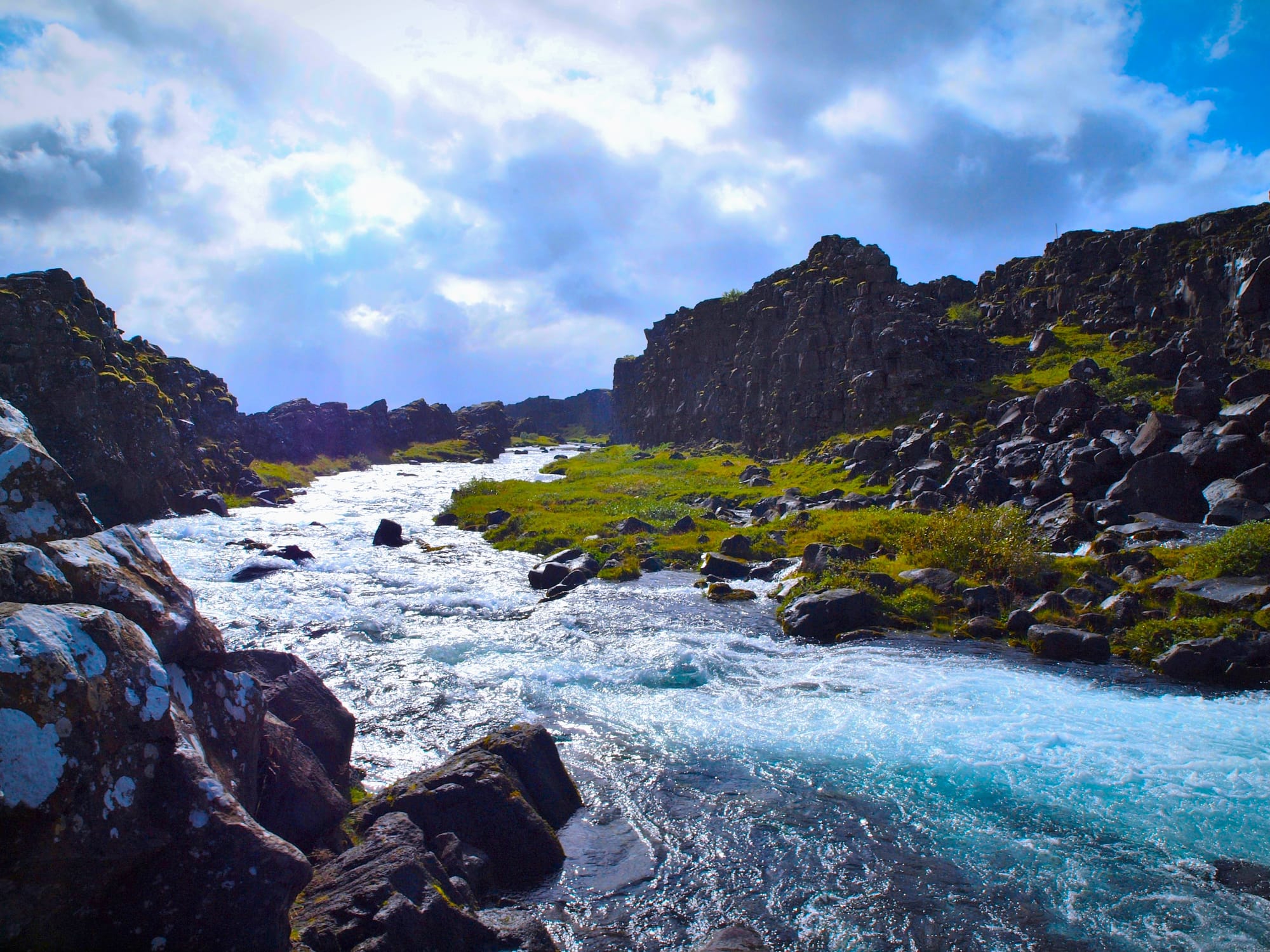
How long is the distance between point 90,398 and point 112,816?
55185 mm

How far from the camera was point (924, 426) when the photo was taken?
50562mm

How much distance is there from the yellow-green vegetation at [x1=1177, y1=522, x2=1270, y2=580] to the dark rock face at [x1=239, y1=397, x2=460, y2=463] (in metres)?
105

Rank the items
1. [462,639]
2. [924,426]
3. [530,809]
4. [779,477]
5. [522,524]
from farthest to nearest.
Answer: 1. [779,477]
2. [924,426]
3. [522,524]
4. [462,639]
5. [530,809]

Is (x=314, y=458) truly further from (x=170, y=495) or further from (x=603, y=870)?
(x=603, y=870)

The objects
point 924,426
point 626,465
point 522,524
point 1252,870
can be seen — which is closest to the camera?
point 1252,870

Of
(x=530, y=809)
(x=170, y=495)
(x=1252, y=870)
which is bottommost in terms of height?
(x=1252, y=870)

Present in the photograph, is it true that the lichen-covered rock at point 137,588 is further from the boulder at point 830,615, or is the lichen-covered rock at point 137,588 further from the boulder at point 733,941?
the boulder at point 830,615

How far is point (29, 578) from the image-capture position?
6930mm

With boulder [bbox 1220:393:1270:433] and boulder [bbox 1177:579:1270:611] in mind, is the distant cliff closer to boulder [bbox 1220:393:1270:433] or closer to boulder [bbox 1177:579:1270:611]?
boulder [bbox 1220:393:1270:433]

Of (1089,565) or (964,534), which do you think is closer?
(1089,565)

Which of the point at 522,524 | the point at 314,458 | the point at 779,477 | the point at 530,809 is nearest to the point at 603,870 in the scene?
the point at 530,809

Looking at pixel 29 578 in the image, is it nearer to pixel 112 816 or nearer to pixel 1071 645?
pixel 112 816

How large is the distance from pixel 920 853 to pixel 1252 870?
456 centimetres

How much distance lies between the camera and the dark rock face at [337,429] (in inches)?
4267
